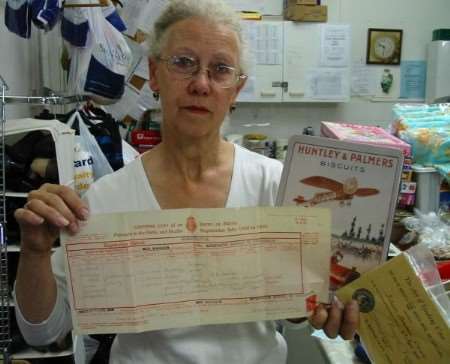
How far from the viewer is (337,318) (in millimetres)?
806

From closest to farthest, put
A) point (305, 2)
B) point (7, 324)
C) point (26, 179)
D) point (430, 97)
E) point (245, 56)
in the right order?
point (245, 56)
point (7, 324)
point (26, 179)
point (305, 2)
point (430, 97)

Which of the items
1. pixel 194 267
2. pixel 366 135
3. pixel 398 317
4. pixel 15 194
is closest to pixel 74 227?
pixel 194 267

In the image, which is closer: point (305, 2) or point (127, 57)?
point (127, 57)

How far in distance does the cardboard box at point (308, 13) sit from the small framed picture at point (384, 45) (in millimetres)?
552

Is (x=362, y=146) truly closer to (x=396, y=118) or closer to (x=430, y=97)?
(x=396, y=118)

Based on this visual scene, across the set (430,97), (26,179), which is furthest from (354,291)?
(430,97)

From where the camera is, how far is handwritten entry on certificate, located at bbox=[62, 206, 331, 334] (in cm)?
78

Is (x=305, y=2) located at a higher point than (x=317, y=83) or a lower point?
higher

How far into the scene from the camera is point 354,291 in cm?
81

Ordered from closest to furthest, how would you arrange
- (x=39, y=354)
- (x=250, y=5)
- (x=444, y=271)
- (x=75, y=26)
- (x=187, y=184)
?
(x=187, y=184) → (x=444, y=271) → (x=39, y=354) → (x=75, y=26) → (x=250, y=5)

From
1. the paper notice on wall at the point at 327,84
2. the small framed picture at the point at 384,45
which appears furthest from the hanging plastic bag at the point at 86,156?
the small framed picture at the point at 384,45

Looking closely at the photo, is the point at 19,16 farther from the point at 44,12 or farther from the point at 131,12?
the point at 131,12

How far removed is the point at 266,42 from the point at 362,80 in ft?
3.05

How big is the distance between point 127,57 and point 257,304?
1.61m
